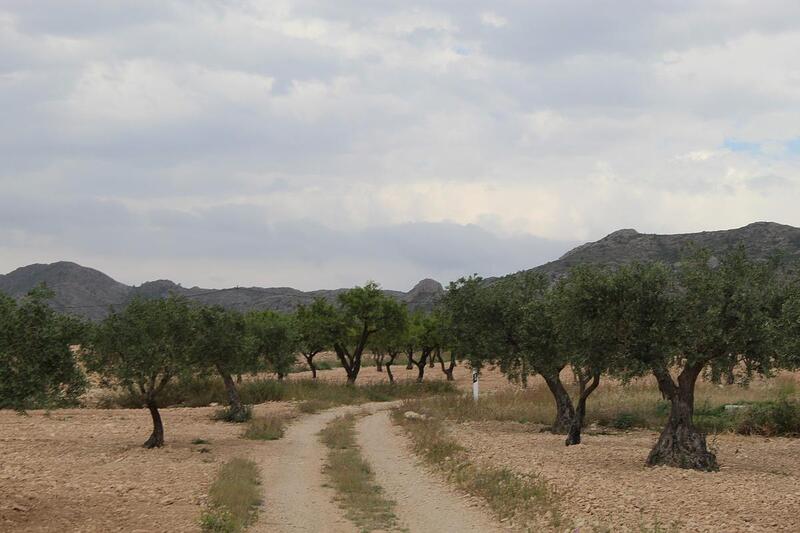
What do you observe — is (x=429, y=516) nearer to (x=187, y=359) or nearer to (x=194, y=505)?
(x=194, y=505)

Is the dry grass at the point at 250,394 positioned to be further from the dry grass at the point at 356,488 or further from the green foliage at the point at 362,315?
the dry grass at the point at 356,488

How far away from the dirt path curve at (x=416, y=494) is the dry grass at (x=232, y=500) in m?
3.50

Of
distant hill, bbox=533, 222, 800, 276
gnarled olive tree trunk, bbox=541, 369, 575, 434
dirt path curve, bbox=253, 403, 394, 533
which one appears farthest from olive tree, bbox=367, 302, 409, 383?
distant hill, bbox=533, 222, 800, 276

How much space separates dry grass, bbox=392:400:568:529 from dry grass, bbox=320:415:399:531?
93.0 inches

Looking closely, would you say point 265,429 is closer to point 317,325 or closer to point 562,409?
point 562,409

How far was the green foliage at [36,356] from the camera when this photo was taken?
15.4m

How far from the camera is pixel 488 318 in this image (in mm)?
32438

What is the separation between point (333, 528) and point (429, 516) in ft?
8.17

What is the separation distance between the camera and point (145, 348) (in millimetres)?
25109

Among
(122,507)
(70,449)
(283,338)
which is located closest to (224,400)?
(283,338)

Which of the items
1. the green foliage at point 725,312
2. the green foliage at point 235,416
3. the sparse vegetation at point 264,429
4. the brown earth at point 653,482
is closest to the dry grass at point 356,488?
the sparse vegetation at point 264,429

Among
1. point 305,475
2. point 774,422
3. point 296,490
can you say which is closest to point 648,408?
point 774,422

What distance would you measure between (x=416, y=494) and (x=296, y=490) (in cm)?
330

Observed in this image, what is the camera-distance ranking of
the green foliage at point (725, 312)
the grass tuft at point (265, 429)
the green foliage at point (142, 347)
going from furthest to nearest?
1. the grass tuft at point (265, 429)
2. the green foliage at point (142, 347)
3. the green foliage at point (725, 312)
